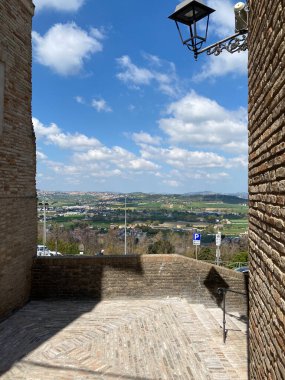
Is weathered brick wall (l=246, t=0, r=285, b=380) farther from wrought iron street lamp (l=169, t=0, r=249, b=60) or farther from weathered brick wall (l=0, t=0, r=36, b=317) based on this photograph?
weathered brick wall (l=0, t=0, r=36, b=317)

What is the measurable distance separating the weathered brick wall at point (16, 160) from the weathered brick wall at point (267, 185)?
16.6 feet

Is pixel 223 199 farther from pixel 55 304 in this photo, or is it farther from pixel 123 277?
pixel 55 304

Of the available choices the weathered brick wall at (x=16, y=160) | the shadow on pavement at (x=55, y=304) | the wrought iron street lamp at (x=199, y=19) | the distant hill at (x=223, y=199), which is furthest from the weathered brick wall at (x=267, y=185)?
the distant hill at (x=223, y=199)

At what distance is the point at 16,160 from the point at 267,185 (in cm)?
602

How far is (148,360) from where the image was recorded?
539cm

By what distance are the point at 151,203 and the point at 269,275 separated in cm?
7608

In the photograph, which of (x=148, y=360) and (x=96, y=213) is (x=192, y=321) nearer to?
(x=148, y=360)

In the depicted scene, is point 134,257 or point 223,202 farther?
point 223,202

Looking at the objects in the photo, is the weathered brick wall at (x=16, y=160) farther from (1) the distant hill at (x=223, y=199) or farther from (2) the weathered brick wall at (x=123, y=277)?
(1) the distant hill at (x=223, y=199)

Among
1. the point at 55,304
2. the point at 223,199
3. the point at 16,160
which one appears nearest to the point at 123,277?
the point at 55,304

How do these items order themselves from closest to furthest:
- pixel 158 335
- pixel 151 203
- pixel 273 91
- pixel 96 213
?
pixel 273 91 → pixel 158 335 → pixel 96 213 → pixel 151 203

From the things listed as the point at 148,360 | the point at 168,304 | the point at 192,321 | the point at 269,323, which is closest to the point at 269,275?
the point at 269,323

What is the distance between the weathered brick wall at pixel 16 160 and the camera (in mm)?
6992

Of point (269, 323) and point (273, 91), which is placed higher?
point (273, 91)
